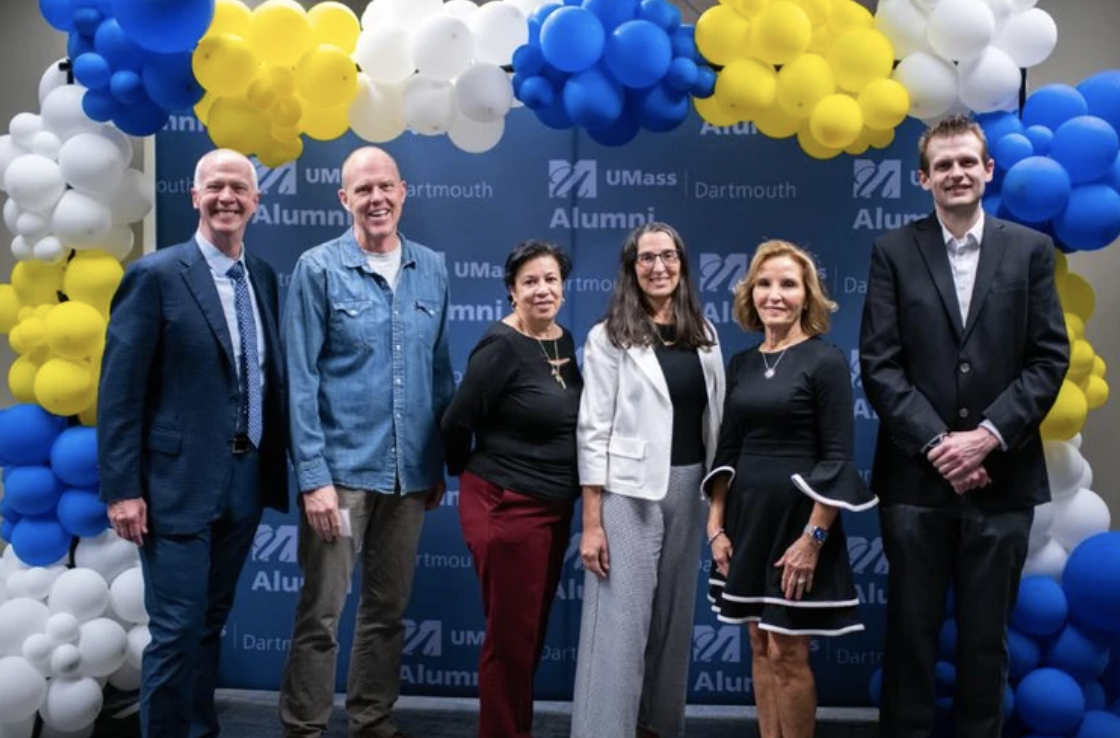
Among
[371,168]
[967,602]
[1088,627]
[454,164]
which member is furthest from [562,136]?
[1088,627]

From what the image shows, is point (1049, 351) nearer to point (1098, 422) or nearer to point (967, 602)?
point (967, 602)

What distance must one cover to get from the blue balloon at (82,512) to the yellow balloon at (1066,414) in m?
2.86

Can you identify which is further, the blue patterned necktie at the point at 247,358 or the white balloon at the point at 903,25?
the white balloon at the point at 903,25

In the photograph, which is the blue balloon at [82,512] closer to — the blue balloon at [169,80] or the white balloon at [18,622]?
the white balloon at [18,622]

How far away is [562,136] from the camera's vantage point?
3990 mm

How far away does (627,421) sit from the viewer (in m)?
3.04

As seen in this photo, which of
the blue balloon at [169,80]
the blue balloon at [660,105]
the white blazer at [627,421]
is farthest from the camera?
the blue balloon at [660,105]

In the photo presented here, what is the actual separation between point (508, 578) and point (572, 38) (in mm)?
1525

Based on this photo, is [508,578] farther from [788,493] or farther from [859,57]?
[859,57]

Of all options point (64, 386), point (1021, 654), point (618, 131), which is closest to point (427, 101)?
point (618, 131)

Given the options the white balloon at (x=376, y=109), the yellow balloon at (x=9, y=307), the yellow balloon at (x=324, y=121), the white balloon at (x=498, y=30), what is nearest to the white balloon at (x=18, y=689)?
the yellow balloon at (x=9, y=307)

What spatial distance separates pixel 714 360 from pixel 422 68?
124 cm

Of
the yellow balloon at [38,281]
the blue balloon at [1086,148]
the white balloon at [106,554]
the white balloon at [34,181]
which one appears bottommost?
the white balloon at [106,554]

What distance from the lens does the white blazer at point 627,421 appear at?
3020mm
